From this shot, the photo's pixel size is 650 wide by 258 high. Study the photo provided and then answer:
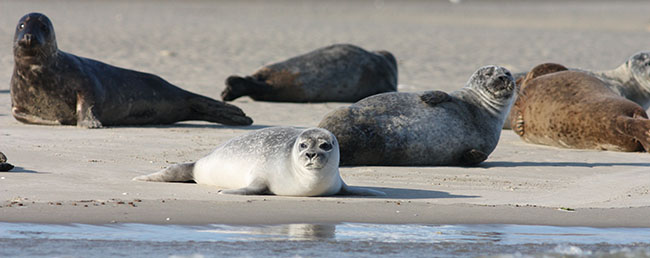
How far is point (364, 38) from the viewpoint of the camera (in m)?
26.0

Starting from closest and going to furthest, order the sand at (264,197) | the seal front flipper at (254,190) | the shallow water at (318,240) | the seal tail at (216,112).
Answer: the shallow water at (318,240), the sand at (264,197), the seal front flipper at (254,190), the seal tail at (216,112)

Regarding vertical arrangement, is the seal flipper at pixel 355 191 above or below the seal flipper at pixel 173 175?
below

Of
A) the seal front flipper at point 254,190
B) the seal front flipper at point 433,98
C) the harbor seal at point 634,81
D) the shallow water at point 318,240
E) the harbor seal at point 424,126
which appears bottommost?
the harbor seal at point 634,81

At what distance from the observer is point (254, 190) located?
5797 millimetres

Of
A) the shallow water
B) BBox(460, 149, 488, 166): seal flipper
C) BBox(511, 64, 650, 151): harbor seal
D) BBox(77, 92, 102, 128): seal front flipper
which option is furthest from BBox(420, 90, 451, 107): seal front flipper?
BBox(77, 92, 102, 128): seal front flipper

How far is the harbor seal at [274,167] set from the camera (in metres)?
5.64

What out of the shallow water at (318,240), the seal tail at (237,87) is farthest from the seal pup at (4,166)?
the seal tail at (237,87)

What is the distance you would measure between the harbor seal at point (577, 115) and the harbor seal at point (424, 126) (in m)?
1.11

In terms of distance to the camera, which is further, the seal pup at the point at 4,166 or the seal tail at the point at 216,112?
the seal tail at the point at 216,112

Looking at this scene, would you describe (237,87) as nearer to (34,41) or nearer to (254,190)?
(34,41)

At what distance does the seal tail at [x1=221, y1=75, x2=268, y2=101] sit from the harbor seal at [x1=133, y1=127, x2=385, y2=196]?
5372 mm

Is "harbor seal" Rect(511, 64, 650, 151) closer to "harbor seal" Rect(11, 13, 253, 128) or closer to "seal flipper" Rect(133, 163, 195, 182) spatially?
"harbor seal" Rect(11, 13, 253, 128)

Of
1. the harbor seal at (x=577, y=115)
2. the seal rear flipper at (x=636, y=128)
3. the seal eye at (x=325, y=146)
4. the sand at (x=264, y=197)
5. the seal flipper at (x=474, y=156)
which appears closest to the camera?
the sand at (x=264, y=197)

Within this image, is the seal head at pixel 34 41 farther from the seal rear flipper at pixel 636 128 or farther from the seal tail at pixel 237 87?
the seal rear flipper at pixel 636 128
